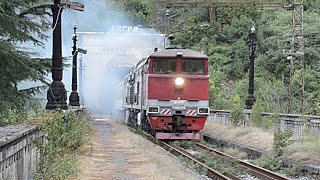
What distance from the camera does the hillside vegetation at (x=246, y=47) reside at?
47812mm

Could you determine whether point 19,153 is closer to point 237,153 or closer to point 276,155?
point 276,155

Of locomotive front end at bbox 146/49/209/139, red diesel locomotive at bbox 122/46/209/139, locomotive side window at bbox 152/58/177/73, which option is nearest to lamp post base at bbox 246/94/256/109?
red diesel locomotive at bbox 122/46/209/139

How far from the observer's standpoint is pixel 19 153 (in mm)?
7473

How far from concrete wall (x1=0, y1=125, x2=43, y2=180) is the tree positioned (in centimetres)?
625

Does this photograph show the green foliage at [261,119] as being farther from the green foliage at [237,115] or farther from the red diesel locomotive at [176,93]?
the red diesel locomotive at [176,93]

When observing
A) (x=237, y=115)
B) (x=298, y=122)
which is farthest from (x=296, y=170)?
(x=237, y=115)

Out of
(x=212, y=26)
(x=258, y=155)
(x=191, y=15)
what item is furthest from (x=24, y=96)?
(x=191, y=15)

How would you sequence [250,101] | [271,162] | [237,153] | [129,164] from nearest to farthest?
[129,164] < [271,162] < [237,153] < [250,101]

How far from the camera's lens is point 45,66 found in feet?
63.4

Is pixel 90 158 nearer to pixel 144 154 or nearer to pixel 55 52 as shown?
pixel 144 154

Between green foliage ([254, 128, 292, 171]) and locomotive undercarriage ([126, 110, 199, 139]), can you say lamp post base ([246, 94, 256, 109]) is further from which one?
green foliage ([254, 128, 292, 171])

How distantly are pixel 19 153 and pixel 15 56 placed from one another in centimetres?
891

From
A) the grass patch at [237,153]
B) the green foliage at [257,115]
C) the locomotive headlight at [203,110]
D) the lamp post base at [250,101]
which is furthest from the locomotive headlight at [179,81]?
the lamp post base at [250,101]

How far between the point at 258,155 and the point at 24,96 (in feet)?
26.4
